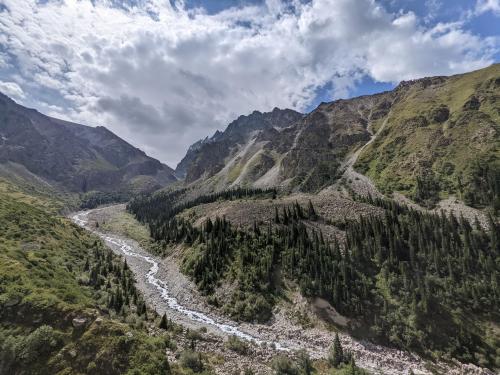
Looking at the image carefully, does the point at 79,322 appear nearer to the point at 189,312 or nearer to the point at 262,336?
the point at 262,336

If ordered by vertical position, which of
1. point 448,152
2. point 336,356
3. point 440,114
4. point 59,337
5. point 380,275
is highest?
point 440,114

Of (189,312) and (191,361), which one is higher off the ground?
(191,361)

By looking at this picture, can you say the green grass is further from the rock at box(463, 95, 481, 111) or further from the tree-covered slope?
the rock at box(463, 95, 481, 111)

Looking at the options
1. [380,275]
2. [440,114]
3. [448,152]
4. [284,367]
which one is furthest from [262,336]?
[440,114]

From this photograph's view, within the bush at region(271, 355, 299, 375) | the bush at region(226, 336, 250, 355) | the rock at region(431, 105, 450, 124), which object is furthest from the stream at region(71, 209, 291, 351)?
the rock at region(431, 105, 450, 124)

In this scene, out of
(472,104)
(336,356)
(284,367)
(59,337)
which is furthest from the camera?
(472,104)

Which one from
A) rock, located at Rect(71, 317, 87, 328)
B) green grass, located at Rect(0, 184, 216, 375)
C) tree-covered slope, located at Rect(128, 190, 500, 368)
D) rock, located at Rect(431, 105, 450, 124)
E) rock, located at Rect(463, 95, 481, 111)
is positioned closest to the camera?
green grass, located at Rect(0, 184, 216, 375)

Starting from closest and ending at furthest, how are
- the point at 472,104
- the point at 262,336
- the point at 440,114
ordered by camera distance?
1. the point at 262,336
2. the point at 472,104
3. the point at 440,114
